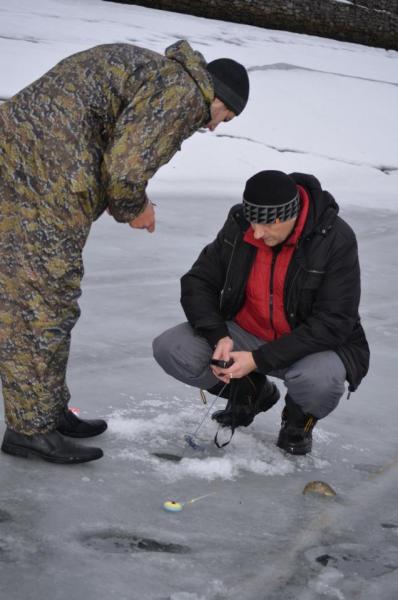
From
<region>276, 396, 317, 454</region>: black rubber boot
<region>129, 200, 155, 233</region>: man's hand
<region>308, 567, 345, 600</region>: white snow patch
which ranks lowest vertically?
<region>276, 396, 317, 454</region>: black rubber boot

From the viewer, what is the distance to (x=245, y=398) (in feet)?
11.7

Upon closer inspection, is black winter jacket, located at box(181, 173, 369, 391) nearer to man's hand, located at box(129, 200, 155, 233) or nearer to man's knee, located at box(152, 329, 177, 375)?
man's knee, located at box(152, 329, 177, 375)

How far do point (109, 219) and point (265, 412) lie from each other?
9.96ft

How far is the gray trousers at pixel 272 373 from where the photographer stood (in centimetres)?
Answer: 323

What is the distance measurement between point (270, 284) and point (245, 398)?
49 cm

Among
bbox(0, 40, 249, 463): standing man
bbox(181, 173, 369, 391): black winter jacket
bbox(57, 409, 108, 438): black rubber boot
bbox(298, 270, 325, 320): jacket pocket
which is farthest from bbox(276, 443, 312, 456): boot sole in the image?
bbox(0, 40, 249, 463): standing man

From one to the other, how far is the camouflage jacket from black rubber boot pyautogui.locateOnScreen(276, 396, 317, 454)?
94 centimetres

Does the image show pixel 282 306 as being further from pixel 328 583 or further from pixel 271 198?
pixel 328 583

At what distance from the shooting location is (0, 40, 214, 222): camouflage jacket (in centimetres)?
279

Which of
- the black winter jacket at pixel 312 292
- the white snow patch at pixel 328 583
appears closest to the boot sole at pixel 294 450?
the black winter jacket at pixel 312 292

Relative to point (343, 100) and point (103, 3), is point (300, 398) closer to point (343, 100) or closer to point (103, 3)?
point (343, 100)

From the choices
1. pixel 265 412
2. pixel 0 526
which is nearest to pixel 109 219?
pixel 265 412

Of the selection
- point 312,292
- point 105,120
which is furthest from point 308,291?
point 105,120

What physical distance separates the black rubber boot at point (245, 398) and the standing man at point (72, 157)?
0.75 m
